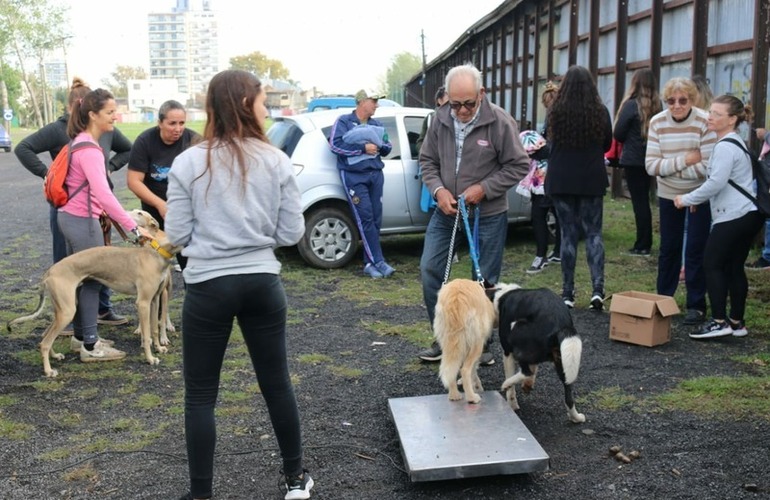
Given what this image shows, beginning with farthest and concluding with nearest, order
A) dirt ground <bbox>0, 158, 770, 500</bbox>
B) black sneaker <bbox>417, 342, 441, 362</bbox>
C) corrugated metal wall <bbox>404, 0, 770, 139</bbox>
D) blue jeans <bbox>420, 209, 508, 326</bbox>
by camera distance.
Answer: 1. corrugated metal wall <bbox>404, 0, 770, 139</bbox>
2. black sneaker <bbox>417, 342, 441, 362</bbox>
3. blue jeans <bbox>420, 209, 508, 326</bbox>
4. dirt ground <bbox>0, 158, 770, 500</bbox>

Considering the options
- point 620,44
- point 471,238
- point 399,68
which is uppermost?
point 399,68

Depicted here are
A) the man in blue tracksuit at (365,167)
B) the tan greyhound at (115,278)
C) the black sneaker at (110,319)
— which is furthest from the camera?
the man in blue tracksuit at (365,167)

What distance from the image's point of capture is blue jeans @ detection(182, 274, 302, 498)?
338cm

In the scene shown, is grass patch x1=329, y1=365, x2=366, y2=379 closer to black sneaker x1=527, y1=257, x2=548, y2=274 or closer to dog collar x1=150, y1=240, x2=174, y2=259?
dog collar x1=150, y1=240, x2=174, y2=259

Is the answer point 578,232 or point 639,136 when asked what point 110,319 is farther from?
point 639,136

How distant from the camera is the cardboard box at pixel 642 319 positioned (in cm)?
610

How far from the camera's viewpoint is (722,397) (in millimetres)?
5078

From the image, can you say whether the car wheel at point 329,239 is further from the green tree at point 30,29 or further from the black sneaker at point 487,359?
the green tree at point 30,29

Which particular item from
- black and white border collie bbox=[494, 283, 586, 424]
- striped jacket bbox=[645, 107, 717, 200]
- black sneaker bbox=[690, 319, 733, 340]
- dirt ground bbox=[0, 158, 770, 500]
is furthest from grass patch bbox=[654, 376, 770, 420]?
striped jacket bbox=[645, 107, 717, 200]

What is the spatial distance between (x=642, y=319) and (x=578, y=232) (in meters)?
1.44

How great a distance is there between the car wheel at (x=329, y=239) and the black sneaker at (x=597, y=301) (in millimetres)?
3238

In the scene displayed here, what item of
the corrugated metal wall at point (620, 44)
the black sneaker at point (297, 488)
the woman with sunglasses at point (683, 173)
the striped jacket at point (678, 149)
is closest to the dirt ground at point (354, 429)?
the black sneaker at point (297, 488)

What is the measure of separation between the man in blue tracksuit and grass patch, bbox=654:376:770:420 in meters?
4.46

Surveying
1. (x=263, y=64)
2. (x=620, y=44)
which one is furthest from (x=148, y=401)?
(x=263, y=64)
